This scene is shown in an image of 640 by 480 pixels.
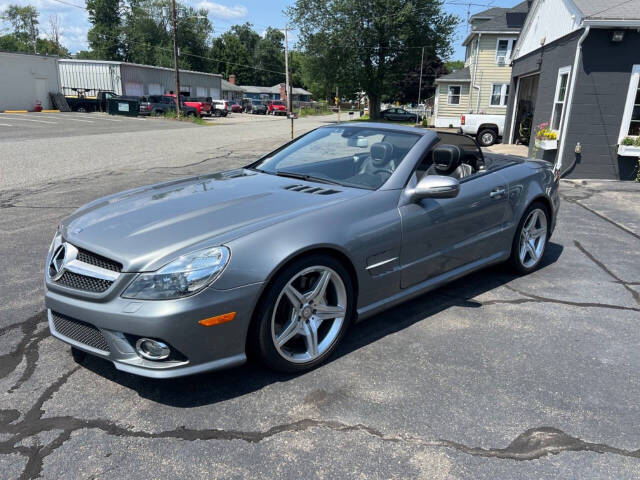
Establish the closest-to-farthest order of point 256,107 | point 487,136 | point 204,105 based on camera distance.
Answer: point 487,136
point 204,105
point 256,107

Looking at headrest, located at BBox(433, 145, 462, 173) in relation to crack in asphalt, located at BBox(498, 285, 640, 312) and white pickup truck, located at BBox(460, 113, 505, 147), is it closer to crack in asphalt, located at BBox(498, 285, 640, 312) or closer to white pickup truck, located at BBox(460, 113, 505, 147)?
crack in asphalt, located at BBox(498, 285, 640, 312)

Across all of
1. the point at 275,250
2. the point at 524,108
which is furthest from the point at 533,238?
the point at 524,108

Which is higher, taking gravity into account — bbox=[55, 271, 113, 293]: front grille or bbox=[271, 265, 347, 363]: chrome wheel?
bbox=[55, 271, 113, 293]: front grille

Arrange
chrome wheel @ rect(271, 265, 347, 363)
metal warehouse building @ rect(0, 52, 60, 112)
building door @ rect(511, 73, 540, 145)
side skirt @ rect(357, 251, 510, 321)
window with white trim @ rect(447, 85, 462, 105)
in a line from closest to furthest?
chrome wheel @ rect(271, 265, 347, 363) → side skirt @ rect(357, 251, 510, 321) → building door @ rect(511, 73, 540, 145) → window with white trim @ rect(447, 85, 462, 105) → metal warehouse building @ rect(0, 52, 60, 112)

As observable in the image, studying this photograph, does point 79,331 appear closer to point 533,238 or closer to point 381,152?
point 381,152

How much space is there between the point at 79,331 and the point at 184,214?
0.88 metres

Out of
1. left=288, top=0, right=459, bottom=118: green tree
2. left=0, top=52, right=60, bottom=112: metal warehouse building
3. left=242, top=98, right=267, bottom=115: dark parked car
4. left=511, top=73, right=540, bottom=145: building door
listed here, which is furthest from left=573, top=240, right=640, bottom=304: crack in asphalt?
left=242, top=98, right=267, bottom=115: dark parked car

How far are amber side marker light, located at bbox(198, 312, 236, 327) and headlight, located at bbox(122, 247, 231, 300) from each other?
6.2 inches

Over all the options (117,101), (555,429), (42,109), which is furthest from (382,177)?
(42,109)

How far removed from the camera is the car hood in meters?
2.73

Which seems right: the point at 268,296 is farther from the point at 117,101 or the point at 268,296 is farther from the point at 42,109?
the point at 42,109

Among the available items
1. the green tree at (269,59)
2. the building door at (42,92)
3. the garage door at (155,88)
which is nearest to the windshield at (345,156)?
the building door at (42,92)

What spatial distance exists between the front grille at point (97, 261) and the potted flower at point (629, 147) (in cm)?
1120

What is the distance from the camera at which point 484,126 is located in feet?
68.8
